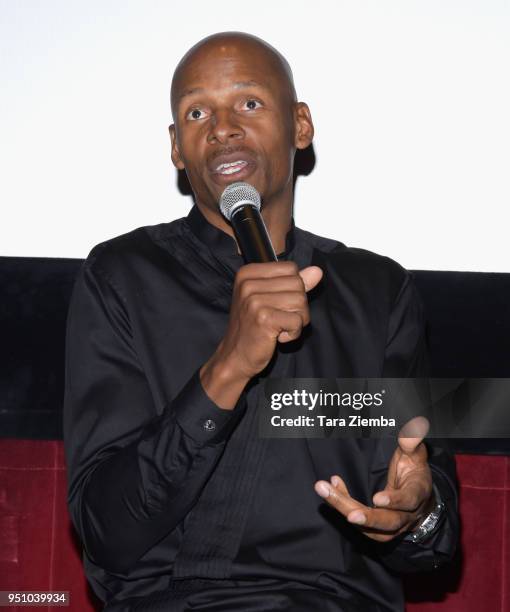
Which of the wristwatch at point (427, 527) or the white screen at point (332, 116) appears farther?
the white screen at point (332, 116)

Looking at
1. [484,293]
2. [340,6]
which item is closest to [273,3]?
[340,6]

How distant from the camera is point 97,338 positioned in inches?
61.6

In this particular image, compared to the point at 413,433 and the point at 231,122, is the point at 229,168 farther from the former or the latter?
the point at 413,433

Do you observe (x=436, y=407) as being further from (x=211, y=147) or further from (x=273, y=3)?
(x=273, y=3)

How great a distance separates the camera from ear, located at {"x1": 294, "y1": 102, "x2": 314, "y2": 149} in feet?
5.91

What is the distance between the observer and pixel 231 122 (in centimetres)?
165

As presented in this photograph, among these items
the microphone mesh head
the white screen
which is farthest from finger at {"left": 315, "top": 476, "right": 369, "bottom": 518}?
the white screen

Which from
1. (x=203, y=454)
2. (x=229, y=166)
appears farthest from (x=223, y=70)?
(x=203, y=454)

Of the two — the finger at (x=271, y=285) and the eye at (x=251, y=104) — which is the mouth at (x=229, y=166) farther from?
the finger at (x=271, y=285)

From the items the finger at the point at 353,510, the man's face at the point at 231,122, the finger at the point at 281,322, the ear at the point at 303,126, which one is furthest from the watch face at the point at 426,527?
the ear at the point at 303,126

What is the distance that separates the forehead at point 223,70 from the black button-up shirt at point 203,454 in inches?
7.9

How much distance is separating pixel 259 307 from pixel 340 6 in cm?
92

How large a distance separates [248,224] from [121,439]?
14.8 inches

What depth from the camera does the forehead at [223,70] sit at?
5.49 ft
